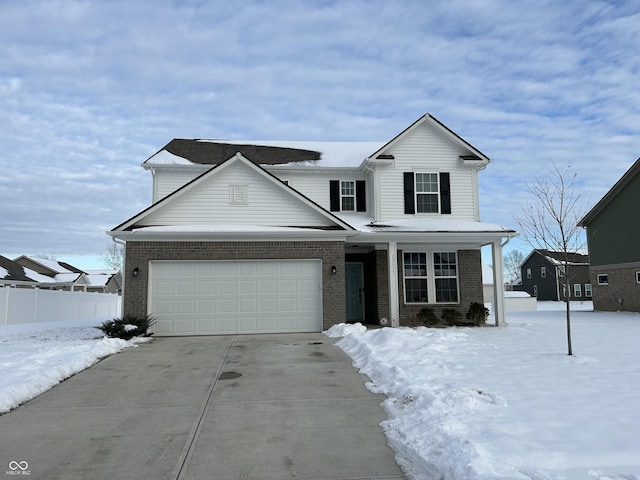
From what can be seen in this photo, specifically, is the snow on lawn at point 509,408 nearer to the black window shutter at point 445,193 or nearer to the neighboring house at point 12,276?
the black window shutter at point 445,193

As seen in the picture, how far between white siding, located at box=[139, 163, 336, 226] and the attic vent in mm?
32

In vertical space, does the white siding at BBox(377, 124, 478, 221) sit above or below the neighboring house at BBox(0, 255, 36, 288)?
above

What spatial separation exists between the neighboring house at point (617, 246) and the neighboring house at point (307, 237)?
9796 mm

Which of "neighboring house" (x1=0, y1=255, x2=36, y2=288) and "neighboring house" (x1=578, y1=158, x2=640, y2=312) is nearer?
"neighboring house" (x1=578, y1=158, x2=640, y2=312)

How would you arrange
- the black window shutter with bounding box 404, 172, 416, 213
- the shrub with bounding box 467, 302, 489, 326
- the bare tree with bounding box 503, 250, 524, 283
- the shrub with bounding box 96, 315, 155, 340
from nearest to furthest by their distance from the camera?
1. the shrub with bounding box 96, 315, 155, 340
2. the shrub with bounding box 467, 302, 489, 326
3. the black window shutter with bounding box 404, 172, 416, 213
4. the bare tree with bounding box 503, 250, 524, 283

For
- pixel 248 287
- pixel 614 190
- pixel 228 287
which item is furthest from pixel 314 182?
pixel 614 190

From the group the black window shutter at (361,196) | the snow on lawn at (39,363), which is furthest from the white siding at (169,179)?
the snow on lawn at (39,363)

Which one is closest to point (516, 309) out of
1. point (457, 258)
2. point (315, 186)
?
point (457, 258)

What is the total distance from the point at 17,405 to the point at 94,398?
0.98 metres

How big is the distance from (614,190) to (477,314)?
13.0m

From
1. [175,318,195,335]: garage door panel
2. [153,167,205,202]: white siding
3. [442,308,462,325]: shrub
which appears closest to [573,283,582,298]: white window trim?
[442,308,462,325]: shrub

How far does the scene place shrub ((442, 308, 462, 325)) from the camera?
16188 millimetres

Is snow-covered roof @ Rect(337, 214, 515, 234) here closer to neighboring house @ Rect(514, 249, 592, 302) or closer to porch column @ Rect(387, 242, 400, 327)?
porch column @ Rect(387, 242, 400, 327)

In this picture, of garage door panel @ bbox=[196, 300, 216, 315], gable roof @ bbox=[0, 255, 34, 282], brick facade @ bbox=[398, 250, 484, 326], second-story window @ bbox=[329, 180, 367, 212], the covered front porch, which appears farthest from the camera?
gable roof @ bbox=[0, 255, 34, 282]
